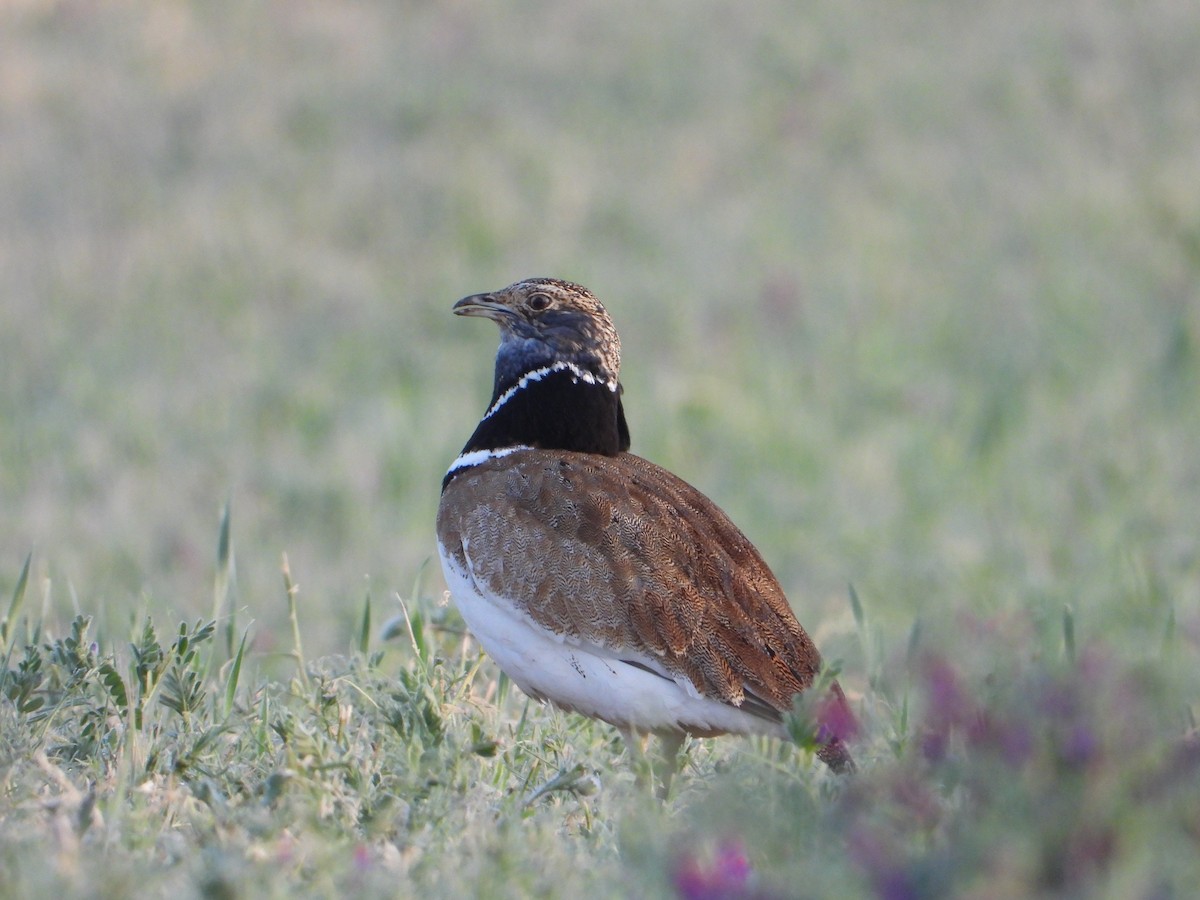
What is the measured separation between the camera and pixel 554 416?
14.1 feet

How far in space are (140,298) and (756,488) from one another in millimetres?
5127

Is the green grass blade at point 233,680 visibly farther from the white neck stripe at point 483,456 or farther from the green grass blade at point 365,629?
the white neck stripe at point 483,456

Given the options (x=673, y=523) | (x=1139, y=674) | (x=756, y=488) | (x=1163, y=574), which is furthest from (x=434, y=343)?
(x=1139, y=674)

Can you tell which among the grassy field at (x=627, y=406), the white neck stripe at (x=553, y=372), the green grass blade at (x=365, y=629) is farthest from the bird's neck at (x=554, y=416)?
the grassy field at (x=627, y=406)

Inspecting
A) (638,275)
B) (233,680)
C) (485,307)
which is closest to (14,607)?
(233,680)

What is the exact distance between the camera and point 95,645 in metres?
3.81

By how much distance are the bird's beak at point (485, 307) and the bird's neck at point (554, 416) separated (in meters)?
0.21

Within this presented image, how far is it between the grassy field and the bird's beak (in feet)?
2.74

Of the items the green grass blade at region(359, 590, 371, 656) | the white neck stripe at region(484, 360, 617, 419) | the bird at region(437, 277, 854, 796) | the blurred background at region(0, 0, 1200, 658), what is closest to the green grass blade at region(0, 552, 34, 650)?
the green grass blade at region(359, 590, 371, 656)

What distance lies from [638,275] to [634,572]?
942 cm

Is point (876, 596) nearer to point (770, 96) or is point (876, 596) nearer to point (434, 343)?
point (434, 343)

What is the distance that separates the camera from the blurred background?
9641mm

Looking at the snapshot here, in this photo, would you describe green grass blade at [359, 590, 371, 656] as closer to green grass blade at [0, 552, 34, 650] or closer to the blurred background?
green grass blade at [0, 552, 34, 650]

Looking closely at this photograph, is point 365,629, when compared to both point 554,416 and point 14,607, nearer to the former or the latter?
point 554,416
